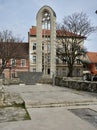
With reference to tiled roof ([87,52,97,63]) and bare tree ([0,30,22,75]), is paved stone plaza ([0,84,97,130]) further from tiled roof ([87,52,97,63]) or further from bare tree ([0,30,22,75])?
tiled roof ([87,52,97,63])

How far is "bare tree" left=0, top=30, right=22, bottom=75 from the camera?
4866 cm

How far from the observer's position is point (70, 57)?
5094cm

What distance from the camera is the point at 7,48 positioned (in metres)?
49.4

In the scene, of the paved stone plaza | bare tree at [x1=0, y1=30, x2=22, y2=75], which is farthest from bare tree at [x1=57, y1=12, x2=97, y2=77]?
the paved stone plaza

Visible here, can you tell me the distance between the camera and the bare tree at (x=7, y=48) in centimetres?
4866

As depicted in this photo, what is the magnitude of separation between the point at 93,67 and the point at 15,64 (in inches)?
872

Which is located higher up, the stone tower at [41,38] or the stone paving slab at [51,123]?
the stone tower at [41,38]

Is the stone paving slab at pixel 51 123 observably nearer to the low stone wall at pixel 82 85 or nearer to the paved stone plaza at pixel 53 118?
the paved stone plaza at pixel 53 118

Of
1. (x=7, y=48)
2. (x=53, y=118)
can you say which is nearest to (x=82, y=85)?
(x=53, y=118)

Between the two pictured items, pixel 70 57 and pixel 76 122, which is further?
pixel 70 57

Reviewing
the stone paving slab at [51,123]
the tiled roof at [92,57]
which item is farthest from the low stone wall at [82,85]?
the tiled roof at [92,57]

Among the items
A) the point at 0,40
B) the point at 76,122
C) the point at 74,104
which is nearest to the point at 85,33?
the point at 0,40

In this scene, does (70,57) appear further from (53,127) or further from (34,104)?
(53,127)

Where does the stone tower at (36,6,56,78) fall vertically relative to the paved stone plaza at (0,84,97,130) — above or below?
above
